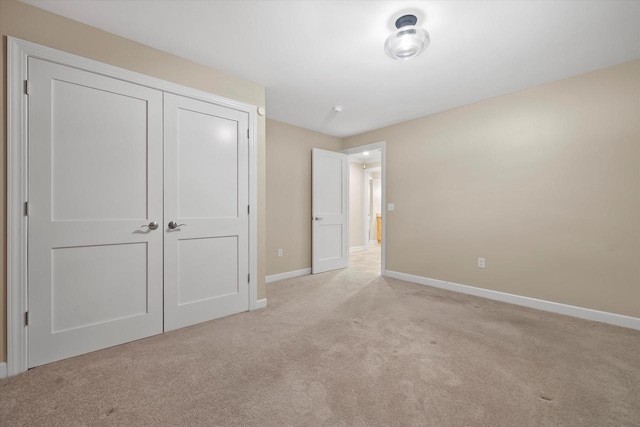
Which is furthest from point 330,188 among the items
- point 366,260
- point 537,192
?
point 537,192

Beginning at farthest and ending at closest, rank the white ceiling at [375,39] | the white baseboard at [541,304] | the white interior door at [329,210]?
the white interior door at [329,210] → the white baseboard at [541,304] → the white ceiling at [375,39]

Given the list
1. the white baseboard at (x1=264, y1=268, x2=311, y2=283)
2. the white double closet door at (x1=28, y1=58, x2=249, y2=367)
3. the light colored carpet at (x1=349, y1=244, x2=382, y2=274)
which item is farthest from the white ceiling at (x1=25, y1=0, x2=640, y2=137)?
the light colored carpet at (x1=349, y1=244, x2=382, y2=274)

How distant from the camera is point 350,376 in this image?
5.57 feet

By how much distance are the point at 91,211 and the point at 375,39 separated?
260cm

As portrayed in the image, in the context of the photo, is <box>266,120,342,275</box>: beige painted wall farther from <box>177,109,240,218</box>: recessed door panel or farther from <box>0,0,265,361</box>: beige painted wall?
<box>177,109,240,218</box>: recessed door panel

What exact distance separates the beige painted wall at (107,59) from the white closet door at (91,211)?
131 millimetres

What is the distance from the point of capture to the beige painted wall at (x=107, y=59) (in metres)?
1.71

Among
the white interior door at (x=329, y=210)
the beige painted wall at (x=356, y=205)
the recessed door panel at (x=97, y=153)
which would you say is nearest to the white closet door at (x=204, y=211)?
the recessed door panel at (x=97, y=153)

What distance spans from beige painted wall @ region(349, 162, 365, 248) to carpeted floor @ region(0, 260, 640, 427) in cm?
447

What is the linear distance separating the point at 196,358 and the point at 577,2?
141 inches

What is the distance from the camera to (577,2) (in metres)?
1.74

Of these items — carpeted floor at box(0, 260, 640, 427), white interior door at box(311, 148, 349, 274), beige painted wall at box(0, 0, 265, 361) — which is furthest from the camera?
white interior door at box(311, 148, 349, 274)

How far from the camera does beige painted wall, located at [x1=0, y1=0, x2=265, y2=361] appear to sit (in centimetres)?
171

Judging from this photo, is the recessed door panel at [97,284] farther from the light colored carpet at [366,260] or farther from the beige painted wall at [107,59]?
the light colored carpet at [366,260]
